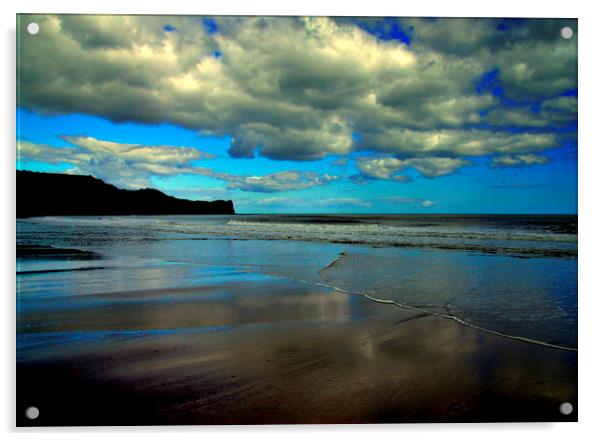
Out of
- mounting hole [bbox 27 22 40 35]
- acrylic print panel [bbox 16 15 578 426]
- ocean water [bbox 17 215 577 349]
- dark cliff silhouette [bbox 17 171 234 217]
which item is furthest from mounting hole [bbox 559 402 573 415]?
mounting hole [bbox 27 22 40 35]

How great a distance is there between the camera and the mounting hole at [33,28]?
3.70 meters

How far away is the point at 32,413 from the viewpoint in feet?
10.5

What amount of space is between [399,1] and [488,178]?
7.94 feet

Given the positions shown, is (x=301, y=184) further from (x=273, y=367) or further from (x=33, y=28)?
(x=33, y=28)

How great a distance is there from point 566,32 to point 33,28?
5.01m

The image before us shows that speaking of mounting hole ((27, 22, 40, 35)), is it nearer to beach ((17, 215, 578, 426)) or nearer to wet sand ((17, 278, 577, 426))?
beach ((17, 215, 578, 426))

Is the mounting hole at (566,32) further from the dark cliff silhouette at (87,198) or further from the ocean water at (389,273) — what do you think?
the dark cliff silhouette at (87,198)

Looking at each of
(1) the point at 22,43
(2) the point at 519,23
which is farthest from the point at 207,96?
(2) the point at 519,23

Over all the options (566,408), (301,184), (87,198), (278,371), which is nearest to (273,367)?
(278,371)

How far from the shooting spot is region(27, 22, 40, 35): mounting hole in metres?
3.70

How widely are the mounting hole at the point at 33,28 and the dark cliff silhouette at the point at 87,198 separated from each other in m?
1.31

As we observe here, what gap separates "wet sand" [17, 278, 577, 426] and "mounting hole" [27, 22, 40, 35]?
2661 mm
